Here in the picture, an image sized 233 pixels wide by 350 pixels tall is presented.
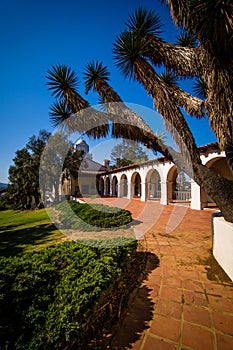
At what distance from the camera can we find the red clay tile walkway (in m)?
2.01

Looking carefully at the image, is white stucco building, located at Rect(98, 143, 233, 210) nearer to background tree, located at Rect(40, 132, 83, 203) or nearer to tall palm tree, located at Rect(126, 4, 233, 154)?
tall palm tree, located at Rect(126, 4, 233, 154)

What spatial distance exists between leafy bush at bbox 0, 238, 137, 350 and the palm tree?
2.95 meters

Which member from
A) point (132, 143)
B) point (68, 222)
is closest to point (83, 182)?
point (68, 222)

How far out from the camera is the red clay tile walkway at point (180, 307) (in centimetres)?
201

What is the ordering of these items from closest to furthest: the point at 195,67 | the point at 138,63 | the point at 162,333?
the point at 162,333 < the point at 195,67 < the point at 138,63

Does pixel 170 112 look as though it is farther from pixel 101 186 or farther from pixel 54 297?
pixel 101 186

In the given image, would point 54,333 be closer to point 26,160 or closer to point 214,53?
point 214,53

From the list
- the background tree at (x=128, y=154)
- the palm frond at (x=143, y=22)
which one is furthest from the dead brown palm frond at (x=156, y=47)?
the background tree at (x=128, y=154)

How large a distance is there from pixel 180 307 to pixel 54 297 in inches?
80.6

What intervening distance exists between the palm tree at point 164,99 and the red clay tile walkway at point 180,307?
55.8 inches

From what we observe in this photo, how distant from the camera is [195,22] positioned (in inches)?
130

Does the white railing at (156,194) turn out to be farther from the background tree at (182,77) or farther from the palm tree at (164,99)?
the palm tree at (164,99)

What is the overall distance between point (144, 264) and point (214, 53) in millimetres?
4807

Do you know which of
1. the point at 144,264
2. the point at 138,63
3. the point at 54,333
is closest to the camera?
the point at 54,333
